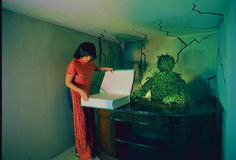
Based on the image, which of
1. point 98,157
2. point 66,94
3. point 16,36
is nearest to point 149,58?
point 66,94

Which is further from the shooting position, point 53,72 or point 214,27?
point 214,27

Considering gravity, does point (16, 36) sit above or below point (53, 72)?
above

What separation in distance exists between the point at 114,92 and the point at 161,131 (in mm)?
616

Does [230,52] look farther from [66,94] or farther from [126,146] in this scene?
[66,94]

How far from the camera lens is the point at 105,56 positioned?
2936 millimetres

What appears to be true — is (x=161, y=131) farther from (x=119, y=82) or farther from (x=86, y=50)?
(x=86, y=50)

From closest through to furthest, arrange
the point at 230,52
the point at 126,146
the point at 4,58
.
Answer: the point at 230,52 → the point at 4,58 → the point at 126,146

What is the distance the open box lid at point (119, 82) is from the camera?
1.85 meters

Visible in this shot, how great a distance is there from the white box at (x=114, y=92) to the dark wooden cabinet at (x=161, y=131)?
9cm

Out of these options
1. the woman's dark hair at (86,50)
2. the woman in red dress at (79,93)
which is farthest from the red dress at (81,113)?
the woman's dark hair at (86,50)

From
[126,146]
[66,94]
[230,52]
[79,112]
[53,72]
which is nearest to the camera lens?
[230,52]

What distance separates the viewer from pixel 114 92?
1935 mm

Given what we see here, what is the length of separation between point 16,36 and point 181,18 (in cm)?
155

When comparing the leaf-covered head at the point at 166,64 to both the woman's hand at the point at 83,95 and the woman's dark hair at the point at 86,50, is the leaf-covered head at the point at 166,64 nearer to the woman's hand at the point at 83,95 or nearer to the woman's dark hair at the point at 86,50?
the woman's dark hair at the point at 86,50
